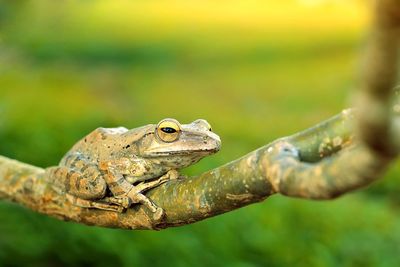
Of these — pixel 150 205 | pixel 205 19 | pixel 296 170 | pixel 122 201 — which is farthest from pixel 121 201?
pixel 205 19

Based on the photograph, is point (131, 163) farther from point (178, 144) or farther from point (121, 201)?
point (121, 201)

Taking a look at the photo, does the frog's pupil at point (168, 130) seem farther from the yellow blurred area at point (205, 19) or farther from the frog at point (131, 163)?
the yellow blurred area at point (205, 19)

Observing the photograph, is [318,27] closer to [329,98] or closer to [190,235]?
[329,98]

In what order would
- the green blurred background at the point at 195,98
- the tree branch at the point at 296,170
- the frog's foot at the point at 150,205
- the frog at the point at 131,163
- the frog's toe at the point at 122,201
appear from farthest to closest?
the green blurred background at the point at 195,98 → the frog at the point at 131,163 → the frog's toe at the point at 122,201 → the frog's foot at the point at 150,205 → the tree branch at the point at 296,170

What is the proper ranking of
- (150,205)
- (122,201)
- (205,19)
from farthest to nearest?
(205,19) → (122,201) → (150,205)

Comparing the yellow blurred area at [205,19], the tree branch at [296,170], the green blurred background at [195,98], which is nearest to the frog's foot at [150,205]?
the tree branch at [296,170]

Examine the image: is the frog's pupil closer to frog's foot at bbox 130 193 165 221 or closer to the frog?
the frog
